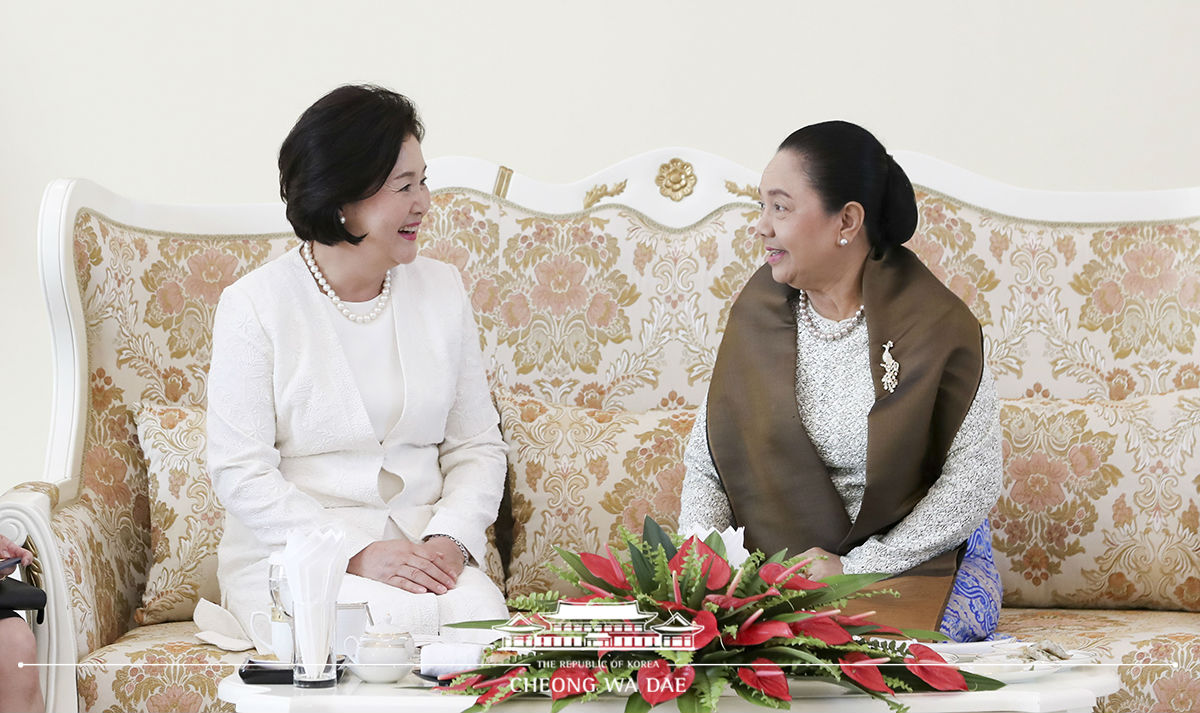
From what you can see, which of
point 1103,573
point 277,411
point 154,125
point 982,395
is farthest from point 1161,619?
point 154,125

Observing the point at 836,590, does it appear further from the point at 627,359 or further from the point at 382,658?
the point at 627,359

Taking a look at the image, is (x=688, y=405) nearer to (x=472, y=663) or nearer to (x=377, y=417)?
(x=377, y=417)

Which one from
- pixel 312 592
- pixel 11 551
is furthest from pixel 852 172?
pixel 11 551

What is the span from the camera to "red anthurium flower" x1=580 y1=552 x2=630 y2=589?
1637 mm

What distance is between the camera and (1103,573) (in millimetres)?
2613

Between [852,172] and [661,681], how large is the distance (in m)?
1.19

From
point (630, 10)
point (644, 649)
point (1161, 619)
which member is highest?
point (630, 10)

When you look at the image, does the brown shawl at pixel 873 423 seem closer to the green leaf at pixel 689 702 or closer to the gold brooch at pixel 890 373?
the gold brooch at pixel 890 373

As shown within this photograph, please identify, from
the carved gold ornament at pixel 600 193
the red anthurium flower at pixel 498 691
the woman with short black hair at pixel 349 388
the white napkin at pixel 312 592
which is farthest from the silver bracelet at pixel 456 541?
the carved gold ornament at pixel 600 193

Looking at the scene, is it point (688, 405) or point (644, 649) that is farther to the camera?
point (688, 405)

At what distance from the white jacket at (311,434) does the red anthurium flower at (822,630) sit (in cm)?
93

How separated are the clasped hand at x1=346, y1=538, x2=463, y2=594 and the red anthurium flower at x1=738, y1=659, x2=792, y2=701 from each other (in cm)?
86

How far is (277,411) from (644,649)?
42.9 inches

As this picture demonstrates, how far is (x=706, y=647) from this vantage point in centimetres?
154
